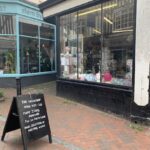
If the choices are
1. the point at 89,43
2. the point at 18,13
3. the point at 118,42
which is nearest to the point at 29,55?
the point at 18,13

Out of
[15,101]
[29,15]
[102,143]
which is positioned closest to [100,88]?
[102,143]

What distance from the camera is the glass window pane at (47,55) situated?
50.3 ft

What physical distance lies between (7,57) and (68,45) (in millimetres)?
4265

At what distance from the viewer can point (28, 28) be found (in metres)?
14.1

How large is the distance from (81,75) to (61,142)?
13.8 ft

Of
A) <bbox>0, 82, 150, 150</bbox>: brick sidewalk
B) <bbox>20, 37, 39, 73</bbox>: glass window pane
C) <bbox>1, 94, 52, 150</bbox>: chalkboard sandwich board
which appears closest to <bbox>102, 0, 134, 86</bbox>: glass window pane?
<bbox>0, 82, 150, 150</bbox>: brick sidewalk

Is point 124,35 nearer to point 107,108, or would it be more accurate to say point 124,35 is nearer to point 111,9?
point 111,9

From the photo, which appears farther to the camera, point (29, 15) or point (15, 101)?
point (29, 15)

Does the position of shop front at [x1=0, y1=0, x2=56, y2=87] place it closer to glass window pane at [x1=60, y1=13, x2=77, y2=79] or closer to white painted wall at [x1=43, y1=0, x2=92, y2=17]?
white painted wall at [x1=43, y1=0, x2=92, y2=17]

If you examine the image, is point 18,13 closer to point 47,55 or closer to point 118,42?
point 47,55

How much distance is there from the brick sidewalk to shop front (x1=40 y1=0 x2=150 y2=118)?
1.69ft

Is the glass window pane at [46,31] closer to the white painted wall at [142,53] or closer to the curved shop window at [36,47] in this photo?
the curved shop window at [36,47]

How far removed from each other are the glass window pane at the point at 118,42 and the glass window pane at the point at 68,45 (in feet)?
5.36

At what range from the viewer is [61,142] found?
584cm
